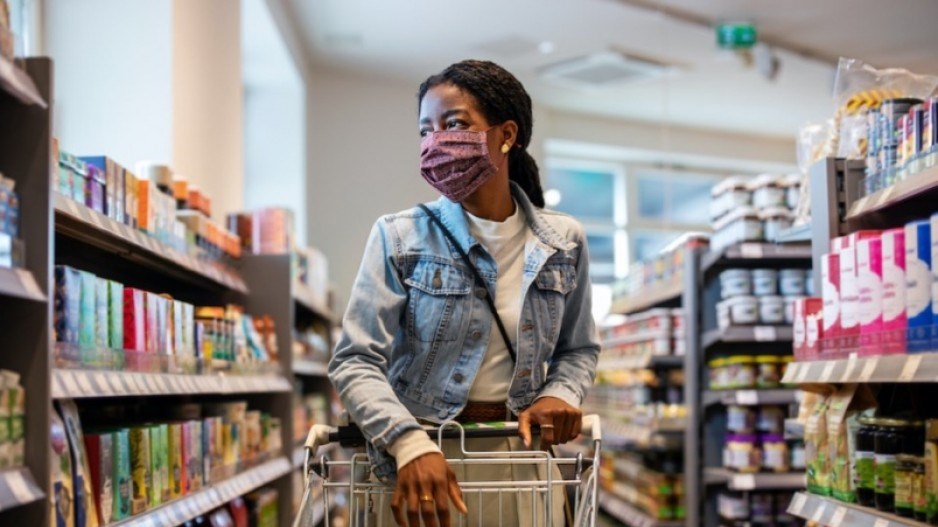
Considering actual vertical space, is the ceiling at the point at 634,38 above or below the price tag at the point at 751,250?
above

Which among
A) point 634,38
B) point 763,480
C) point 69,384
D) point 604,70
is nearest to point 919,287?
point 69,384

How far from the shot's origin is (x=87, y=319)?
2.93m

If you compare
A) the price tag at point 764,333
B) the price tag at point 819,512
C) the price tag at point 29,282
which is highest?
the price tag at point 29,282

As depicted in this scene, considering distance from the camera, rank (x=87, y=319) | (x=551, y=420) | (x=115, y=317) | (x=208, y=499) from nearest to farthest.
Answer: (x=551, y=420), (x=87, y=319), (x=115, y=317), (x=208, y=499)

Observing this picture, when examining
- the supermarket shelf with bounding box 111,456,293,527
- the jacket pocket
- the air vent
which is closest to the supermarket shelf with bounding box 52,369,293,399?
the supermarket shelf with bounding box 111,456,293,527

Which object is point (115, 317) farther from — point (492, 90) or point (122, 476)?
point (492, 90)

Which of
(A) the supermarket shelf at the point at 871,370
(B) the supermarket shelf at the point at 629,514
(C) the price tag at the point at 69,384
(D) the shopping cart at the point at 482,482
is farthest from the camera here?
(B) the supermarket shelf at the point at 629,514

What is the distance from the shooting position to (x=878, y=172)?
3178 millimetres

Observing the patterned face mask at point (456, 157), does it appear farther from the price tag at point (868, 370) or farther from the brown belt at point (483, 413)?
the price tag at point (868, 370)

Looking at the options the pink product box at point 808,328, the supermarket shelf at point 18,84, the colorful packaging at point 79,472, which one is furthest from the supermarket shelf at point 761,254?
the supermarket shelf at point 18,84

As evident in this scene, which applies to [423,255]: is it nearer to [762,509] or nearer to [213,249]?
[213,249]

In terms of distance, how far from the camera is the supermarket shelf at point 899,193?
2678 mm

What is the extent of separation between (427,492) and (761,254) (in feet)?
12.9

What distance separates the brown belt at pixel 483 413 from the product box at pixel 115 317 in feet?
4.22
